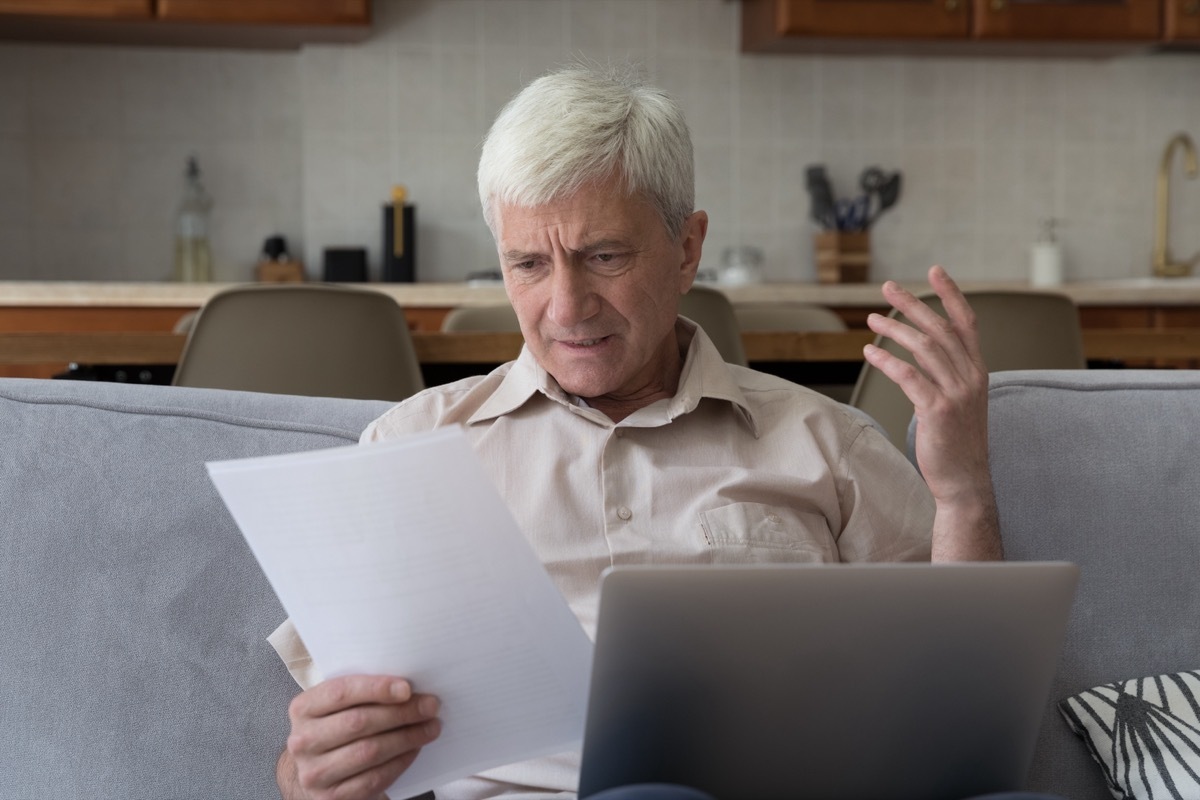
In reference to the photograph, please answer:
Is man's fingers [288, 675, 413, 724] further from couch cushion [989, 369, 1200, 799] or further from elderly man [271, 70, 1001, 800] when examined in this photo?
couch cushion [989, 369, 1200, 799]

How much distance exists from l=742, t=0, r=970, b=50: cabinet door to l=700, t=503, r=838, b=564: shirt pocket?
3.12 metres

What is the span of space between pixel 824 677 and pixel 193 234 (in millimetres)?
3773

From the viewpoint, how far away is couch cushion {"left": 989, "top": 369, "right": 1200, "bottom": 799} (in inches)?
54.1

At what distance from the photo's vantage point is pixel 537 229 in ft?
4.32

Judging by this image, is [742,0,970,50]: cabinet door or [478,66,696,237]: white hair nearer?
[478,66,696,237]: white hair

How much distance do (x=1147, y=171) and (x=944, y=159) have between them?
76 cm

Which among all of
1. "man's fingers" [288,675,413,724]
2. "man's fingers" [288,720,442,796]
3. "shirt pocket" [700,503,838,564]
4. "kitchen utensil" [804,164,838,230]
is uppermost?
"kitchen utensil" [804,164,838,230]

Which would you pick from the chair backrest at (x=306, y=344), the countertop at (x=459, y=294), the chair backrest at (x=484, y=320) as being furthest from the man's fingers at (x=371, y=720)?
the countertop at (x=459, y=294)

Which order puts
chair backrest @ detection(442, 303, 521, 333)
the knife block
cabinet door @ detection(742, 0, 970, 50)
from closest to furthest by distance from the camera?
chair backrest @ detection(442, 303, 521, 333)
cabinet door @ detection(742, 0, 970, 50)
the knife block

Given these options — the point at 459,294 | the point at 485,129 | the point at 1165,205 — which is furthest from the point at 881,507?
the point at 1165,205

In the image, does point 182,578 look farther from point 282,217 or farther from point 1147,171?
point 1147,171

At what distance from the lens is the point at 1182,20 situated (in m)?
4.35

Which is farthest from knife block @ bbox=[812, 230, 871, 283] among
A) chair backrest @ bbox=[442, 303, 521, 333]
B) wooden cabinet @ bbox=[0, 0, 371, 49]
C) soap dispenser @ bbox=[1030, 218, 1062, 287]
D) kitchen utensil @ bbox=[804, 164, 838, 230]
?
chair backrest @ bbox=[442, 303, 521, 333]

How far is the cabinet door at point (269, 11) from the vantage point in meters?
3.89
